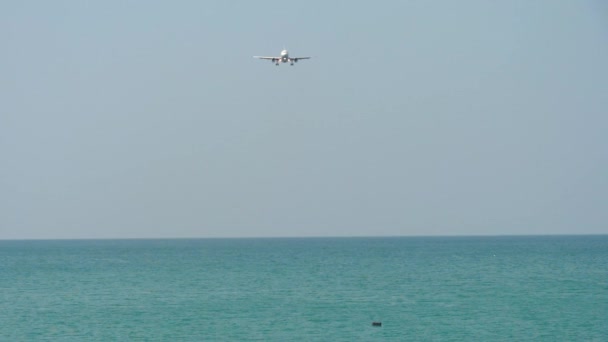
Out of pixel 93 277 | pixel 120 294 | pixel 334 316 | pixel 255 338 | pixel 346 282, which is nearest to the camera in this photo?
pixel 255 338

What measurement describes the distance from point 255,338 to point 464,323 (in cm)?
1525

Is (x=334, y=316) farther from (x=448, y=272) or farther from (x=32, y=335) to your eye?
(x=448, y=272)

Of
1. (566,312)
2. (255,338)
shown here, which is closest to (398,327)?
(255,338)

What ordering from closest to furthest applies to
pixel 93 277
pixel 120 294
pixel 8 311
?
1. pixel 8 311
2. pixel 120 294
3. pixel 93 277

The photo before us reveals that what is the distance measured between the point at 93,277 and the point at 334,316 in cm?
5546

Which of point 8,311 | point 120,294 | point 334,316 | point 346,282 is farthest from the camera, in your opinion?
point 346,282

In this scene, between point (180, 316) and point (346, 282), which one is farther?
point (346, 282)

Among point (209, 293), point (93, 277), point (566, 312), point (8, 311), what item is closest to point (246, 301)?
point (209, 293)

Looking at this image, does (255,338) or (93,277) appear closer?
(255,338)

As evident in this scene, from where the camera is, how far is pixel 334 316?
71.2 metres

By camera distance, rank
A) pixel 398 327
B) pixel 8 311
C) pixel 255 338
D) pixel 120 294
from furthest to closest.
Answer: pixel 120 294, pixel 8 311, pixel 398 327, pixel 255 338

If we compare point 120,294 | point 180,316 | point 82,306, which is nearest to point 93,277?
point 120,294

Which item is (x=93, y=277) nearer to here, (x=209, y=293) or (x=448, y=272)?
(x=209, y=293)

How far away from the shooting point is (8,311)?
7856 centimetres
